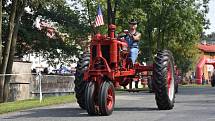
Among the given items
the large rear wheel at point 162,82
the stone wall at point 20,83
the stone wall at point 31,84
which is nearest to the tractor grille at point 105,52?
the large rear wheel at point 162,82

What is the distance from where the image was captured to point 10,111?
15.4 m

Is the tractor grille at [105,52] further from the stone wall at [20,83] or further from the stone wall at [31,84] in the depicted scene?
Result: the stone wall at [20,83]

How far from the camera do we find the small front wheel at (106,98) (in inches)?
517

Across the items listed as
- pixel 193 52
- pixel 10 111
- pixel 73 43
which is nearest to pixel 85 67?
pixel 10 111

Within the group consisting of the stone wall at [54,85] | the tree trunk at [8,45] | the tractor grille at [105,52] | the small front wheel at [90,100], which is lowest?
the small front wheel at [90,100]

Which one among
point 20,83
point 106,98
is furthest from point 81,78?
point 20,83

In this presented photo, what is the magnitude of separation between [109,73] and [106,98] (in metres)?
0.80

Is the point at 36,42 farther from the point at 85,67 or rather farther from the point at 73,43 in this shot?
the point at 85,67

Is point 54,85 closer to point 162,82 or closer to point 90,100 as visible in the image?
point 162,82

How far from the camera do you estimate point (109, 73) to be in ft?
45.2

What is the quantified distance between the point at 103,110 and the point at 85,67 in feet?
6.69

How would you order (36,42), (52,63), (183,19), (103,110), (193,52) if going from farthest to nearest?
(193,52), (183,19), (52,63), (36,42), (103,110)

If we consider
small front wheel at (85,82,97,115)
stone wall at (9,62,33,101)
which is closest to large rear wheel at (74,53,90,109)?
small front wheel at (85,82,97,115)

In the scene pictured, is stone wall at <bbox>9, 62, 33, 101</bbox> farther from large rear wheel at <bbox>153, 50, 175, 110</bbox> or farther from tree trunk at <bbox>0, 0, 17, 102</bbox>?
large rear wheel at <bbox>153, 50, 175, 110</bbox>
